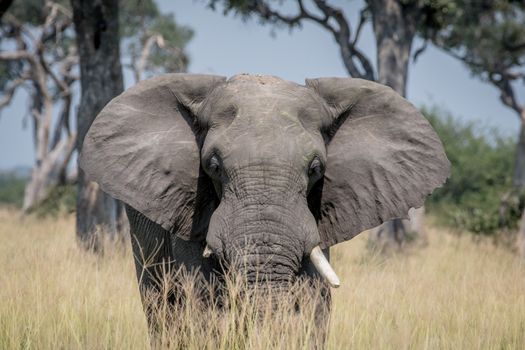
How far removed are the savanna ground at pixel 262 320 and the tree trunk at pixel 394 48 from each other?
4942 mm

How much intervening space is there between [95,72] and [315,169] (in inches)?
268

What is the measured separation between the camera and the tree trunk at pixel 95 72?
1063cm

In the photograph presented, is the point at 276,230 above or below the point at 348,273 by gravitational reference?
above

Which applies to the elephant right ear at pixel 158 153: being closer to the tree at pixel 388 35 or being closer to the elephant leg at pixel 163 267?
the elephant leg at pixel 163 267

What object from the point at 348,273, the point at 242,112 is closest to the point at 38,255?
the point at 348,273

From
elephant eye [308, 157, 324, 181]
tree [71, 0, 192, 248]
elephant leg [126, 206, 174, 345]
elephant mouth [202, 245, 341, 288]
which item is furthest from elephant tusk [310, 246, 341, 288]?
tree [71, 0, 192, 248]

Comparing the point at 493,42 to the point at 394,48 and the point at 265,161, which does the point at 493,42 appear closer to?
the point at 394,48

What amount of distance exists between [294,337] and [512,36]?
55.8 feet

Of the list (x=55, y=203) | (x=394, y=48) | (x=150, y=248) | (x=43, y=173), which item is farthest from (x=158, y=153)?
(x=43, y=173)

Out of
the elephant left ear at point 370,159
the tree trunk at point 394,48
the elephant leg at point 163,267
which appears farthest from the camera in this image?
the tree trunk at point 394,48

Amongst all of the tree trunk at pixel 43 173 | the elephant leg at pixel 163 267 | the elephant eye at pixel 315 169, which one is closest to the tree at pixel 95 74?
the elephant leg at pixel 163 267

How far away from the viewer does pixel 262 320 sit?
4.16 m

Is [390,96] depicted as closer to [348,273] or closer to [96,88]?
[348,273]

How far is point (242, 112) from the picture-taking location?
175 inches
